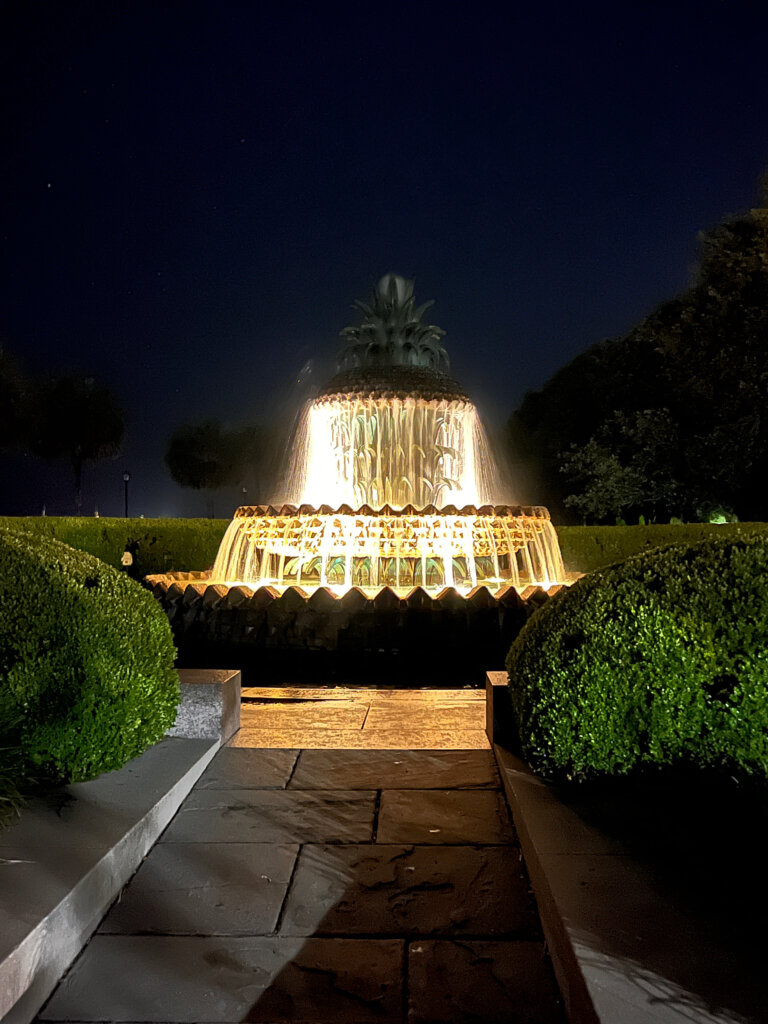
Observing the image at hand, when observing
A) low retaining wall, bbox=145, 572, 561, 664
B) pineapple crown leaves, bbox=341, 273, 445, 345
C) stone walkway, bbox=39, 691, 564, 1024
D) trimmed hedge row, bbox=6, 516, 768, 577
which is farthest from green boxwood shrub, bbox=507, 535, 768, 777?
trimmed hedge row, bbox=6, 516, 768, 577

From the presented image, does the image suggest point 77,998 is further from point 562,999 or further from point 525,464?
point 525,464

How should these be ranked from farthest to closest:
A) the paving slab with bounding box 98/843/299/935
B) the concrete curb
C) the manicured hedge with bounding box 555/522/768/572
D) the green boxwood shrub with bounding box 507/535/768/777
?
the manicured hedge with bounding box 555/522/768/572, the green boxwood shrub with bounding box 507/535/768/777, the paving slab with bounding box 98/843/299/935, the concrete curb

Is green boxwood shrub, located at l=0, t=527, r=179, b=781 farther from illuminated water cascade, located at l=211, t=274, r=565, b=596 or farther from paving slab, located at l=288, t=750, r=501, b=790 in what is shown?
illuminated water cascade, located at l=211, t=274, r=565, b=596

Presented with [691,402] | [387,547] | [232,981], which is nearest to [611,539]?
[691,402]

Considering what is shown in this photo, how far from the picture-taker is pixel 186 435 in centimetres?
5400

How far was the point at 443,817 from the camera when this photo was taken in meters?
3.71

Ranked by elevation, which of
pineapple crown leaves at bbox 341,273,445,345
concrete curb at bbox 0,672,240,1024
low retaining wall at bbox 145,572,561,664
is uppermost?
pineapple crown leaves at bbox 341,273,445,345

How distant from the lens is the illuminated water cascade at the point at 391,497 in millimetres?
8281

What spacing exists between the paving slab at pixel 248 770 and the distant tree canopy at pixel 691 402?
56.9 ft

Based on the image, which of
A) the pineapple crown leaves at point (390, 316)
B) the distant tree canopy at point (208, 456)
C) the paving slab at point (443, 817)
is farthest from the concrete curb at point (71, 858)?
Result: the distant tree canopy at point (208, 456)

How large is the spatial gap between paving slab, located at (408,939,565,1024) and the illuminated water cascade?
5.00 metres

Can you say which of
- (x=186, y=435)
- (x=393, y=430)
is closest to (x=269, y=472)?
(x=186, y=435)

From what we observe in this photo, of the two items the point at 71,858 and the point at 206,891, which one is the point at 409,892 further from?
the point at 71,858

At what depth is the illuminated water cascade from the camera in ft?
27.2
